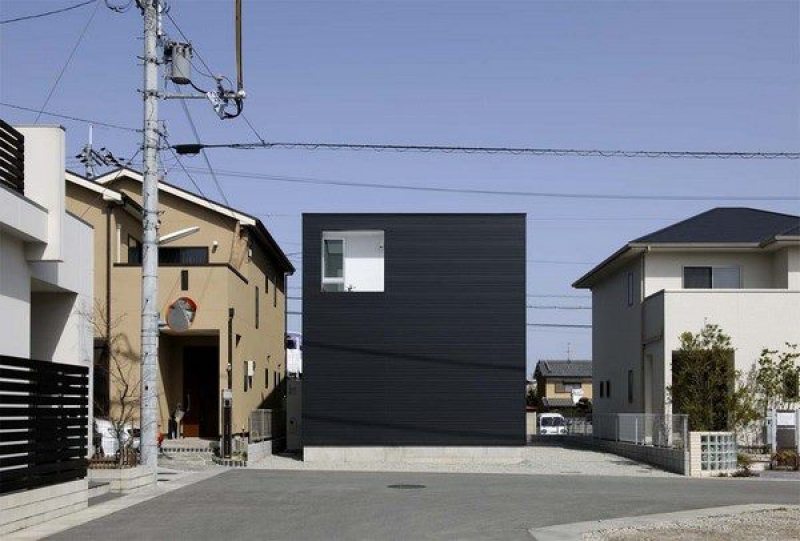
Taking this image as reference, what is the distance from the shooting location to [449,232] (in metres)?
29.0

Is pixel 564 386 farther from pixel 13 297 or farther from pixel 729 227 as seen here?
pixel 13 297

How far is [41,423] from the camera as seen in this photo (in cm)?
1445

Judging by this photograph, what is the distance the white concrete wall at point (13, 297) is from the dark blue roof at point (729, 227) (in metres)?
20.3

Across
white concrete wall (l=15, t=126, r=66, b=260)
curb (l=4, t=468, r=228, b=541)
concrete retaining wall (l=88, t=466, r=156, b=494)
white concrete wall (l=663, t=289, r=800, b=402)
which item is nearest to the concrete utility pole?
curb (l=4, t=468, r=228, b=541)

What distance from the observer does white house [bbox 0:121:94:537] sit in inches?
532

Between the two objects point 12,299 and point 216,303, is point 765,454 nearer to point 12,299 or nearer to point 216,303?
point 216,303

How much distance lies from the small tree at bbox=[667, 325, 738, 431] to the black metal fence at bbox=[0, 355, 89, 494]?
14.9 meters

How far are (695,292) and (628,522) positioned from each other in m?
15.5

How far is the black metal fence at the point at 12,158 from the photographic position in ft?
51.9

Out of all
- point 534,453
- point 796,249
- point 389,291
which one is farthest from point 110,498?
point 796,249

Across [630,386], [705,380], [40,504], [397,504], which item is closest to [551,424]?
[630,386]

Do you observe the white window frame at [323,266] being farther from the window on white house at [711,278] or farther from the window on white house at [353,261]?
the window on white house at [711,278]

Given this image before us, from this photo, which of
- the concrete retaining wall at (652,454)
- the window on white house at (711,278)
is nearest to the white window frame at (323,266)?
the concrete retaining wall at (652,454)

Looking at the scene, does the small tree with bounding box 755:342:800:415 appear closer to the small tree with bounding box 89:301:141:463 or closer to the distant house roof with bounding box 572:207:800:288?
the distant house roof with bounding box 572:207:800:288
